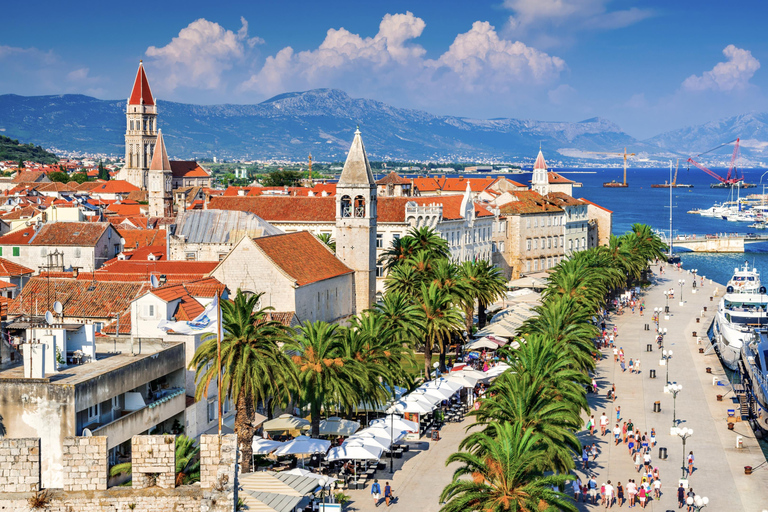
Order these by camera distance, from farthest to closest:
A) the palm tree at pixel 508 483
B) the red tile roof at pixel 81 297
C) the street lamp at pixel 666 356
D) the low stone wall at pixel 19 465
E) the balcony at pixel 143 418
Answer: the street lamp at pixel 666 356
the red tile roof at pixel 81 297
the balcony at pixel 143 418
the palm tree at pixel 508 483
the low stone wall at pixel 19 465

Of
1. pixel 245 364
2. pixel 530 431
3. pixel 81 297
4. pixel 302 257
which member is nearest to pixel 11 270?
pixel 81 297

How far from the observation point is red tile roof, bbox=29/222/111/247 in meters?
81.8

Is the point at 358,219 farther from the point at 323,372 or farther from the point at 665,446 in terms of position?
the point at 665,446

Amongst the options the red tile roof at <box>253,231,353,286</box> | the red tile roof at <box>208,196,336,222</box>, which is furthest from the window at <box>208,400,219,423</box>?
the red tile roof at <box>208,196,336,222</box>

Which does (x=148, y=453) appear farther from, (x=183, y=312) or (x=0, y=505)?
(x=183, y=312)

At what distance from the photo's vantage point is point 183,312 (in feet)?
149

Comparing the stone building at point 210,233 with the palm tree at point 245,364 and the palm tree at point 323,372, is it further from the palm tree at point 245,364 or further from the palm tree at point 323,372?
the palm tree at point 245,364

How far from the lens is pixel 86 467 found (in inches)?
671

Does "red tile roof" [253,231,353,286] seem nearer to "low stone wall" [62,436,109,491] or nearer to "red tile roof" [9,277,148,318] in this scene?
"red tile roof" [9,277,148,318]

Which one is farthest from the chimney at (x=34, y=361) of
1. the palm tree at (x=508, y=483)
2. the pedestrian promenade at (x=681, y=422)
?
the pedestrian promenade at (x=681, y=422)

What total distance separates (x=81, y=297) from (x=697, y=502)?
33.2 metres

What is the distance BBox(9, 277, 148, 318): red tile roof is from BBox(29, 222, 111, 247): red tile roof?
2850cm

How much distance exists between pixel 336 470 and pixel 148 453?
25189mm

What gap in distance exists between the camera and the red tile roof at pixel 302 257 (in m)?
58.5
